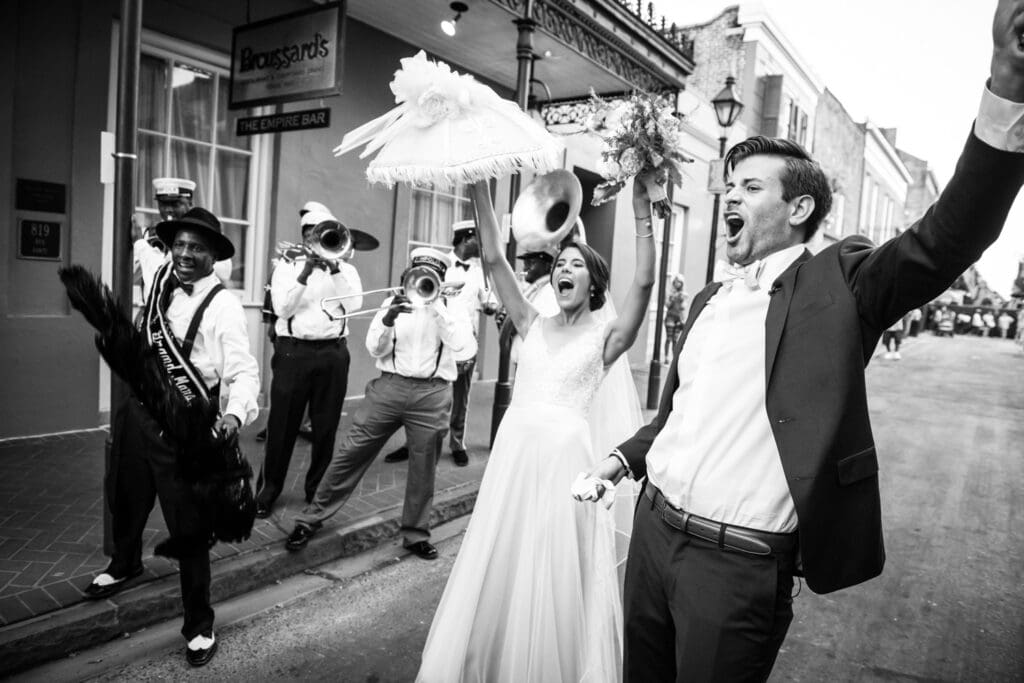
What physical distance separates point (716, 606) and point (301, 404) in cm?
413

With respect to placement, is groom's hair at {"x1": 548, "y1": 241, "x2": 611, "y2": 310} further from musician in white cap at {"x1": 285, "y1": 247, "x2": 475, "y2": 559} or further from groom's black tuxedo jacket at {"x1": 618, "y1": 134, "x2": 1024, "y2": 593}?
musician in white cap at {"x1": 285, "y1": 247, "x2": 475, "y2": 559}

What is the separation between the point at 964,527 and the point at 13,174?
9.13 meters

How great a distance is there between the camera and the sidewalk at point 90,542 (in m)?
3.56

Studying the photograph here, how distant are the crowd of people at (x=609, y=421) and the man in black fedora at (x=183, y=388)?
1 centimetres

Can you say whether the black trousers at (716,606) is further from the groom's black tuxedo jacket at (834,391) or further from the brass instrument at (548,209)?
the brass instrument at (548,209)

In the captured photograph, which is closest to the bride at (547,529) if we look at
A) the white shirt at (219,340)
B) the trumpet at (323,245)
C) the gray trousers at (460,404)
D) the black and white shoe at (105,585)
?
the white shirt at (219,340)

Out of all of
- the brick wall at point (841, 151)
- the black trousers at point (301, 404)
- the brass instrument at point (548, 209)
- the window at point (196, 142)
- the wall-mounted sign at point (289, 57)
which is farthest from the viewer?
the brick wall at point (841, 151)

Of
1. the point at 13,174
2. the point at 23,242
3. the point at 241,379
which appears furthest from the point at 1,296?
the point at 241,379

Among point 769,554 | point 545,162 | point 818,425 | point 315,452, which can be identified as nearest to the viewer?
point 818,425

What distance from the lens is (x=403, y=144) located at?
294 cm

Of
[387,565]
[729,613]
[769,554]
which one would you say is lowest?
[387,565]

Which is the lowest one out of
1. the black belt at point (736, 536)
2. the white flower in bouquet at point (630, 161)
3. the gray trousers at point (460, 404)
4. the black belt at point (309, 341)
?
the gray trousers at point (460, 404)

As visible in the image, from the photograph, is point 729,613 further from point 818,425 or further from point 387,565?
point 387,565

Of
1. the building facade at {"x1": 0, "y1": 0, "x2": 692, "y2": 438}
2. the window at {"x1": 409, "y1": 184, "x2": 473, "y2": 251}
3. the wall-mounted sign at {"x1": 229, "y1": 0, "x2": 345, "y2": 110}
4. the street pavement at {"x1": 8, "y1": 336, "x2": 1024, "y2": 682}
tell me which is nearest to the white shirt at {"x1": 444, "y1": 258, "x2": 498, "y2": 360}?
the street pavement at {"x1": 8, "y1": 336, "x2": 1024, "y2": 682}
